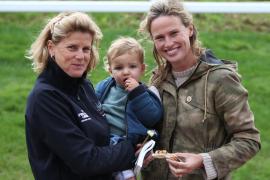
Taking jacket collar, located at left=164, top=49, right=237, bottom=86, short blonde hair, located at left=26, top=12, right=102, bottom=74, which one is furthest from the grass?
short blonde hair, located at left=26, top=12, right=102, bottom=74

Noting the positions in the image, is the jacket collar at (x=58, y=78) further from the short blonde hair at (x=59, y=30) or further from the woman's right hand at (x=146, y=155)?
the woman's right hand at (x=146, y=155)

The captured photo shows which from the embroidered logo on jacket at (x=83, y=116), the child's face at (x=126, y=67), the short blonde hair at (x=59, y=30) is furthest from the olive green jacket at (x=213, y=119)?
the short blonde hair at (x=59, y=30)

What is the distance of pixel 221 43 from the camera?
8.55 m

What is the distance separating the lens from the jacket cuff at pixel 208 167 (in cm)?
334

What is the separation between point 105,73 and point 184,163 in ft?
14.5

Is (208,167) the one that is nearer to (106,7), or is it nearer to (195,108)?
(195,108)

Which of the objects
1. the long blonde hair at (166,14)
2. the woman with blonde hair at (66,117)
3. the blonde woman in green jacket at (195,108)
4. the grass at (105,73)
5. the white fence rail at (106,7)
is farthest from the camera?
the white fence rail at (106,7)

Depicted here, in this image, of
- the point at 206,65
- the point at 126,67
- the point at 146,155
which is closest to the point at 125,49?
the point at 126,67

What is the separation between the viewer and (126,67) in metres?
3.61

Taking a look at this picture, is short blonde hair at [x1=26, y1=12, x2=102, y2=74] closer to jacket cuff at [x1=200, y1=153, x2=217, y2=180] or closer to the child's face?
the child's face

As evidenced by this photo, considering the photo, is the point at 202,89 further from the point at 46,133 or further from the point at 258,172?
the point at 258,172

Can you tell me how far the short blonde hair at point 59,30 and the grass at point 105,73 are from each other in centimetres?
266

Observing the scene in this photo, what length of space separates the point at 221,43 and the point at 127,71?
5.12 metres

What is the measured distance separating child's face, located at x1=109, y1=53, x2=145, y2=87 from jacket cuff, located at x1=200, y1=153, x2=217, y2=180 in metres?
0.59
